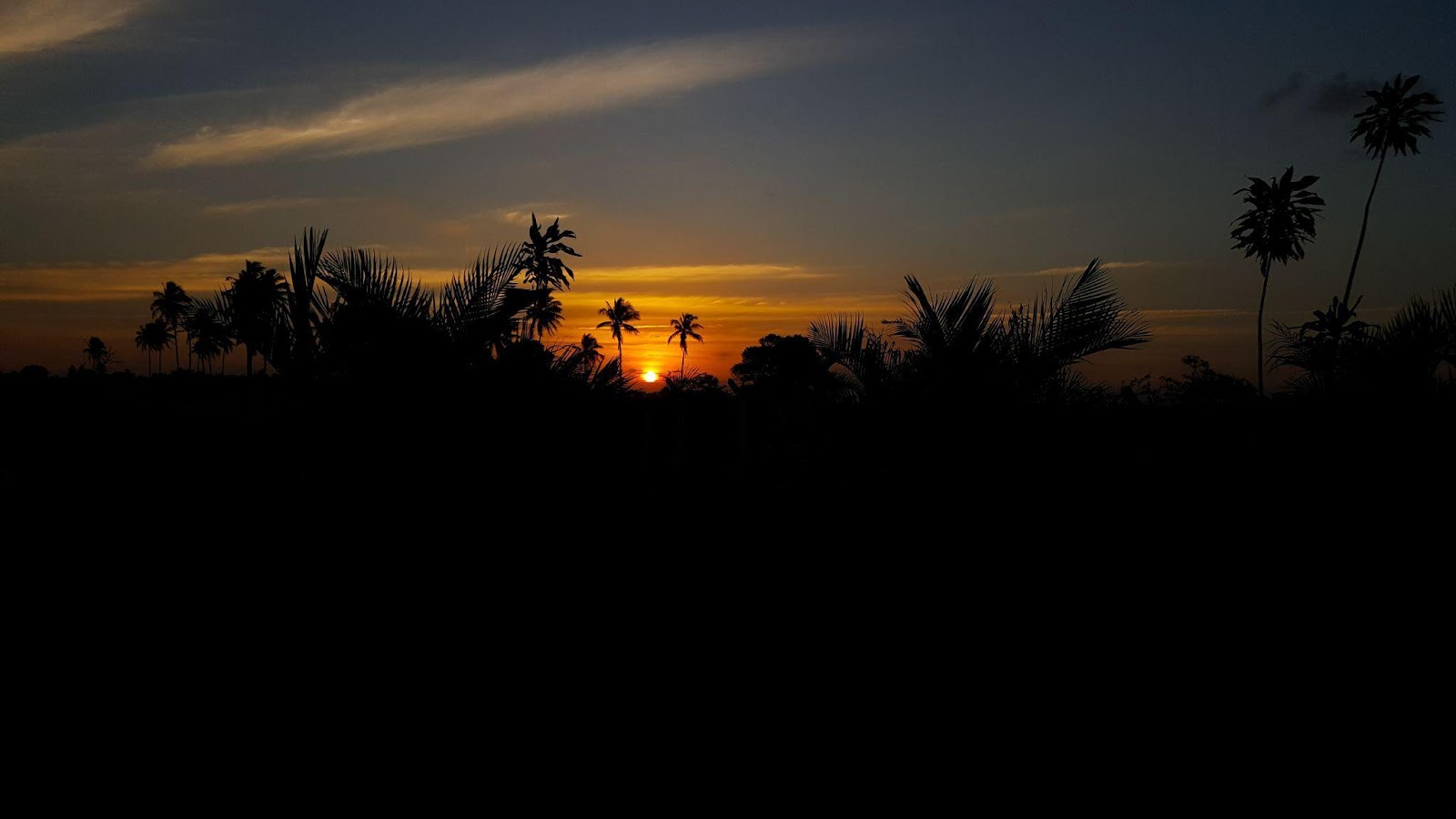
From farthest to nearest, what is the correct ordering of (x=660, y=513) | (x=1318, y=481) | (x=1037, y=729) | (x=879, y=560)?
(x=660, y=513), (x=1318, y=481), (x=879, y=560), (x=1037, y=729)

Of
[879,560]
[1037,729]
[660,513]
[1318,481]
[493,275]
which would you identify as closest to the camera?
[1037,729]

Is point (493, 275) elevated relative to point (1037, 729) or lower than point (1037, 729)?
elevated

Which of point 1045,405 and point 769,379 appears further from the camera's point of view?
point 769,379

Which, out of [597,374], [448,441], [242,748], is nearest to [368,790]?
[242,748]

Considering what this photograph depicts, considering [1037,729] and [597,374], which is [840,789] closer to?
[1037,729]

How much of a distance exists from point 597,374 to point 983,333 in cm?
465

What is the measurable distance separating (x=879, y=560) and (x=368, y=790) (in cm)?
711

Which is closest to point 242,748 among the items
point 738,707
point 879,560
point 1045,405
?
point 738,707

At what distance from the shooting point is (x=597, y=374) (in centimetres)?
1097

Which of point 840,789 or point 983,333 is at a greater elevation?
point 983,333

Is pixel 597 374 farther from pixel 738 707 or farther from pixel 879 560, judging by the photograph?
pixel 738 707

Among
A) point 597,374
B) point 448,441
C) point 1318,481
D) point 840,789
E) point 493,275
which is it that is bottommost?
point 840,789

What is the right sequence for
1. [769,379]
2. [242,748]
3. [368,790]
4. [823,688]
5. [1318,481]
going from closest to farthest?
[368,790] → [242,748] → [823,688] → [1318,481] → [769,379]

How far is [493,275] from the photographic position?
9.30m
